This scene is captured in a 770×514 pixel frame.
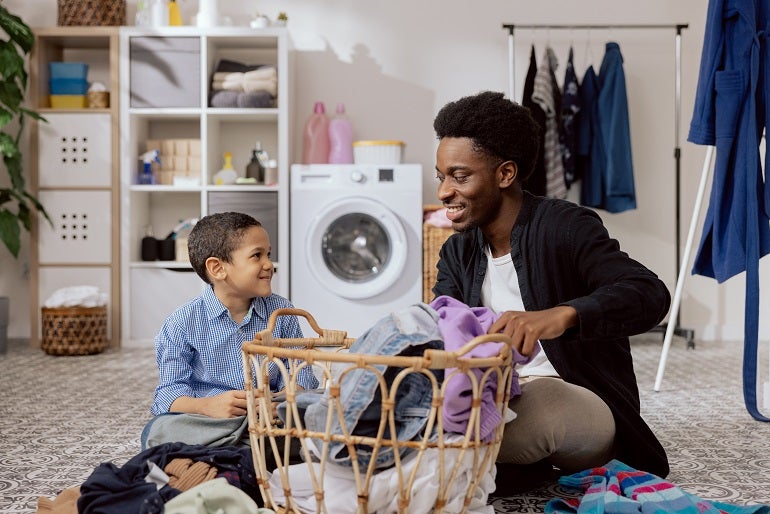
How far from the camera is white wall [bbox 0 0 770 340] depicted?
4.64 m

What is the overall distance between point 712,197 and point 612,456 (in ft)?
3.77

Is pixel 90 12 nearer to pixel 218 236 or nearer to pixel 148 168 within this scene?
pixel 148 168

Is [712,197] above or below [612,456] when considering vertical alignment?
above

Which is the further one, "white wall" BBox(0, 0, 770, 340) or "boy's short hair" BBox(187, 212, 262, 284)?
"white wall" BBox(0, 0, 770, 340)

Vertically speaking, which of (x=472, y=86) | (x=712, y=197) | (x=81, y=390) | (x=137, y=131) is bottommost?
(x=81, y=390)

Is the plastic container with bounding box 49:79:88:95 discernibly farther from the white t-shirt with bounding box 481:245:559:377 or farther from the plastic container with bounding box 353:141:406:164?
the white t-shirt with bounding box 481:245:559:377

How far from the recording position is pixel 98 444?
7.23ft

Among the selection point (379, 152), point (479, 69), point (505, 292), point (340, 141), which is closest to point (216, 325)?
point (505, 292)

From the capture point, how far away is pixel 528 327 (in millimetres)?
1311

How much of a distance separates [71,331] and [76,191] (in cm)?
70

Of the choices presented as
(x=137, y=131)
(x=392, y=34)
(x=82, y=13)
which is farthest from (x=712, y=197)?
(x=82, y=13)

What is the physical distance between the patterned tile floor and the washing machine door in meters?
0.91

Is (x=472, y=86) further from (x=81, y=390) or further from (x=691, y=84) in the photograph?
(x=81, y=390)

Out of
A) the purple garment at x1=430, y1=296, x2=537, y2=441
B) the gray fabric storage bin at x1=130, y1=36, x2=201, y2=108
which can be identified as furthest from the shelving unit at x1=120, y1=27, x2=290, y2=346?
the purple garment at x1=430, y1=296, x2=537, y2=441
